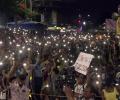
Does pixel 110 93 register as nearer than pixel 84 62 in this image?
Yes

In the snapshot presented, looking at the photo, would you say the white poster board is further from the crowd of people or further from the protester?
the protester

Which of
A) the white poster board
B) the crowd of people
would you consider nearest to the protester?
the crowd of people

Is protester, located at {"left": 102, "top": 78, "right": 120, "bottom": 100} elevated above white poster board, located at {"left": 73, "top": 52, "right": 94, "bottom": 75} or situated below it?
below

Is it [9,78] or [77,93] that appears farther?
[9,78]

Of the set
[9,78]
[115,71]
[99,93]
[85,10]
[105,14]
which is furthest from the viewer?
[85,10]

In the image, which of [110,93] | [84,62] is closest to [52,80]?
[84,62]

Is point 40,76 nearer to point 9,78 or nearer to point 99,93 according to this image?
point 9,78

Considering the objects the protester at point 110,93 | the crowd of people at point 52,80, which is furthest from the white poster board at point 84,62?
the protester at point 110,93

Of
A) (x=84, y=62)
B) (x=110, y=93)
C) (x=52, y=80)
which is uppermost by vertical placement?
(x=84, y=62)

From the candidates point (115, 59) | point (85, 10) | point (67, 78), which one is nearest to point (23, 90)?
point (67, 78)

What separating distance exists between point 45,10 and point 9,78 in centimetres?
8155

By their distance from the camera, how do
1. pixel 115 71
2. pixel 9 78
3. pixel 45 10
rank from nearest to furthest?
pixel 9 78
pixel 115 71
pixel 45 10

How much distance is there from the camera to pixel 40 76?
1641 cm

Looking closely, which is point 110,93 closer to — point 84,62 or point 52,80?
point 84,62
